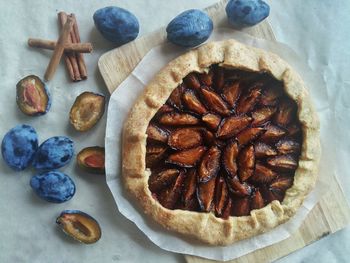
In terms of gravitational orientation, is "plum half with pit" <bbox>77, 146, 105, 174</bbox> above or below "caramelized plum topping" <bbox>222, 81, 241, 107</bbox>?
below

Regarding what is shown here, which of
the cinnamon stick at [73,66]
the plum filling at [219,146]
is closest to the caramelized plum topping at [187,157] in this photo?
the plum filling at [219,146]

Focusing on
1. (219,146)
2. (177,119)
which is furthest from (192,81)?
(219,146)

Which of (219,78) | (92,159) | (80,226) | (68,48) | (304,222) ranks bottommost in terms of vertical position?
(304,222)

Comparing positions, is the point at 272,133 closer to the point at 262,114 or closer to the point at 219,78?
the point at 262,114

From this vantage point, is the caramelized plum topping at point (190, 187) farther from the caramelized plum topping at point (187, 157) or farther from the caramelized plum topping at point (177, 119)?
the caramelized plum topping at point (177, 119)

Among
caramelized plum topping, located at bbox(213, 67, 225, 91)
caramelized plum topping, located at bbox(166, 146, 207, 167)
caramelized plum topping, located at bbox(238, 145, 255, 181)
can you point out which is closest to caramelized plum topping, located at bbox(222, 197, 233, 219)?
caramelized plum topping, located at bbox(238, 145, 255, 181)

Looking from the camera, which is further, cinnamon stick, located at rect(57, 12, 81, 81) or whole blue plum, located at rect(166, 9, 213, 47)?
cinnamon stick, located at rect(57, 12, 81, 81)

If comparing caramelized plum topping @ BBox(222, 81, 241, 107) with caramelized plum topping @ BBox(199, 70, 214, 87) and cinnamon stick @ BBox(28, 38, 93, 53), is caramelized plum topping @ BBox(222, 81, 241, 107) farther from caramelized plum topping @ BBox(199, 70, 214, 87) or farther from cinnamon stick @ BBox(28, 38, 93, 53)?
cinnamon stick @ BBox(28, 38, 93, 53)
